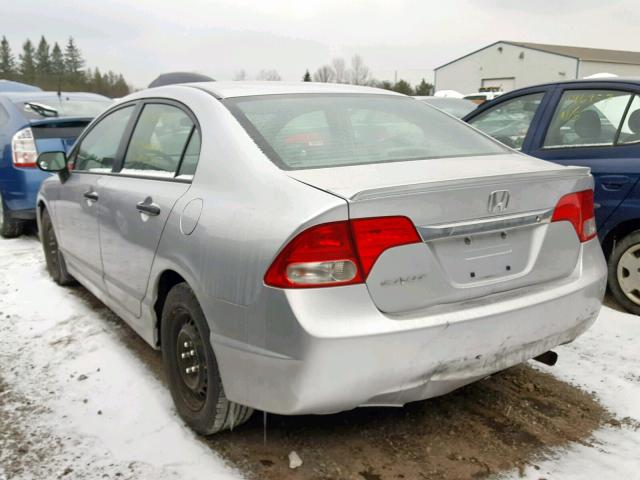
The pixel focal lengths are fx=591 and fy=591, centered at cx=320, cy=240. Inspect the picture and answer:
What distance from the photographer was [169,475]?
2385 mm

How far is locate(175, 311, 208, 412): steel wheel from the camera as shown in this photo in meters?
2.57

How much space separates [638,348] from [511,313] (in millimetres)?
1714

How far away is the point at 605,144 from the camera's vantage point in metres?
4.21

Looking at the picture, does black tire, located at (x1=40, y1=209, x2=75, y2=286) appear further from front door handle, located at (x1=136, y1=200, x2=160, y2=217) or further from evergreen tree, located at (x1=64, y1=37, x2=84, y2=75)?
evergreen tree, located at (x1=64, y1=37, x2=84, y2=75)

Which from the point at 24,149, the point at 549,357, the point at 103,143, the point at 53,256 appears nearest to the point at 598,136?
the point at 549,357

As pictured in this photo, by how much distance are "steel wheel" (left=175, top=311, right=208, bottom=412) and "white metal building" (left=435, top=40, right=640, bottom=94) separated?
44.3 m

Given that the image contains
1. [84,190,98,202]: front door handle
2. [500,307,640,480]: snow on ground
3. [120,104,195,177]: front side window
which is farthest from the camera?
[84,190,98,202]: front door handle

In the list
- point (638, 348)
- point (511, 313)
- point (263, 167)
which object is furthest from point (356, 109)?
point (638, 348)

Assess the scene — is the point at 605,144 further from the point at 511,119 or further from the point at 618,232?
the point at 511,119

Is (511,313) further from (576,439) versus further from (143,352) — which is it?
(143,352)

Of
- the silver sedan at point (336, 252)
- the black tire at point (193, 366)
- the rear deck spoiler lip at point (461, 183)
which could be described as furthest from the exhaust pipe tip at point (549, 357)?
the black tire at point (193, 366)

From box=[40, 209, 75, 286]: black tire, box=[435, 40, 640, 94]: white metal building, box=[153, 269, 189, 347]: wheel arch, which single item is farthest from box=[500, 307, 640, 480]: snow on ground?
box=[435, 40, 640, 94]: white metal building

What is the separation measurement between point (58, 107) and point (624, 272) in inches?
252

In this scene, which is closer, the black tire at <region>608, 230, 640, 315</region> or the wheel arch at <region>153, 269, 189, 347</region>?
the wheel arch at <region>153, 269, 189, 347</region>
